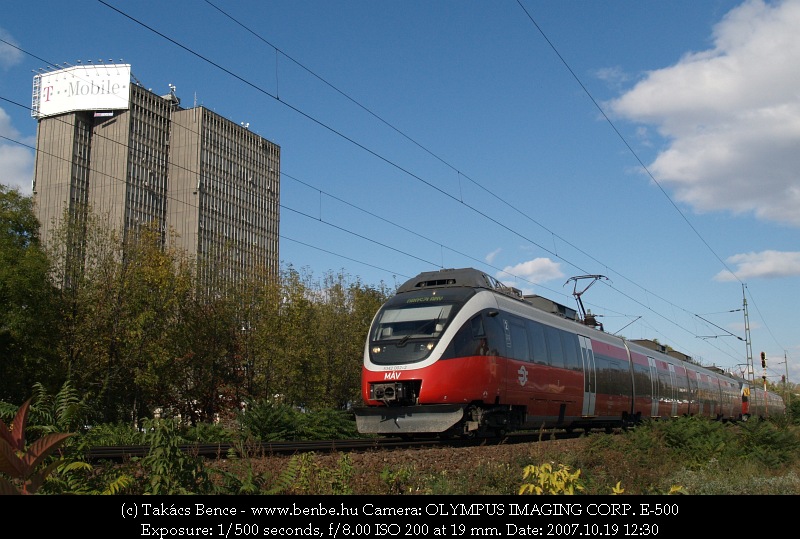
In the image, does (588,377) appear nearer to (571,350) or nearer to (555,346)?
(571,350)

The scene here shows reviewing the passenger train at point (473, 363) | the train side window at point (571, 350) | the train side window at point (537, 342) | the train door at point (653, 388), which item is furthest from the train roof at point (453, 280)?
the train door at point (653, 388)

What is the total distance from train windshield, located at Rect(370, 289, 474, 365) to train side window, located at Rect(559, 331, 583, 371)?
6.04 meters

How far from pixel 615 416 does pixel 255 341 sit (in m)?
21.1

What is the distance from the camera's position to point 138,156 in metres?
143

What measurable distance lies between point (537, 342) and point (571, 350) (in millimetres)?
3084

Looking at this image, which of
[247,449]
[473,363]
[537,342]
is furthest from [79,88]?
[247,449]

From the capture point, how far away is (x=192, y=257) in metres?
45.1

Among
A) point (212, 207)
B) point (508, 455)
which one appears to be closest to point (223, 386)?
point (508, 455)

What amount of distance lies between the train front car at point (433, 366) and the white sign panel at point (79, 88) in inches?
5471

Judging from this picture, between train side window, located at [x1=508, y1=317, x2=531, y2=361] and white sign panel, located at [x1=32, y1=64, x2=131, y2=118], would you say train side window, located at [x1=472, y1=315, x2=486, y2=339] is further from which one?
white sign panel, located at [x1=32, y1=64, x2=131, y2=118]

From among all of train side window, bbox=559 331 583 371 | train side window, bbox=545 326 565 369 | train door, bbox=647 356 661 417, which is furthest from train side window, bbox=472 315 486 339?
train door, bbox=647 356 661 417

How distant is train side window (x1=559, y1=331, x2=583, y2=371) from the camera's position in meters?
22.1

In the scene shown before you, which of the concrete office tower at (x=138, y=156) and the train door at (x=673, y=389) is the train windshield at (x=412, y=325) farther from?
the concrete office tower at (x=138, y=156)

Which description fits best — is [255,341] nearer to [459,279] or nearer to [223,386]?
[223,386]
